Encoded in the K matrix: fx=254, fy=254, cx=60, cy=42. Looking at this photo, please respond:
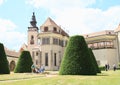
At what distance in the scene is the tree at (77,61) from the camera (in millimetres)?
27984

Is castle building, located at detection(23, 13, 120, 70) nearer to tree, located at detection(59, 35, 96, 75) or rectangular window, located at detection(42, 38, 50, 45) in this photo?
rectangular window, located at detection(42, 38, 50, 45)

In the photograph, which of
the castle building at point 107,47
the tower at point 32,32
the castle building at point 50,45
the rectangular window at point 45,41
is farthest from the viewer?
the tower at point 32,32

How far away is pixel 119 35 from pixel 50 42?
58.3ft

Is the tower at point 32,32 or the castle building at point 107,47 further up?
the tower at point 32,32

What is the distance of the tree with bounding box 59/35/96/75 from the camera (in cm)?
2798

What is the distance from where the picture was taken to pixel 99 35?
67.1 m

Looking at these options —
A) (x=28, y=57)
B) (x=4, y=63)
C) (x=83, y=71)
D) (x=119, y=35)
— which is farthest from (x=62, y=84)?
(x=119, y=35)

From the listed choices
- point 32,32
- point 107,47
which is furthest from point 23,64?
point 32,32

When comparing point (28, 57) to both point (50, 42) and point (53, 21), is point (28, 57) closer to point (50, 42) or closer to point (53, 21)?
point (50, 42)

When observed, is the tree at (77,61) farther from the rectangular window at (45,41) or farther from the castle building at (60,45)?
the rectangular window at (45,41)

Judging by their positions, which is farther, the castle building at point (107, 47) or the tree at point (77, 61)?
the castle building at point (107, 47)

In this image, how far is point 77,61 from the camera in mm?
28156

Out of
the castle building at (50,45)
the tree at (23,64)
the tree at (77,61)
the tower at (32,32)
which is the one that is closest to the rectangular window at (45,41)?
the castle building at (50,45)

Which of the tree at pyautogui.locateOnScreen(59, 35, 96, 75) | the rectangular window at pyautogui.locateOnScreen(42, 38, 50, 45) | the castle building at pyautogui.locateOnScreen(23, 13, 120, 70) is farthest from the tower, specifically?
the tree at pyautogui.locateOnScreen(59, 35, 96, 75)
